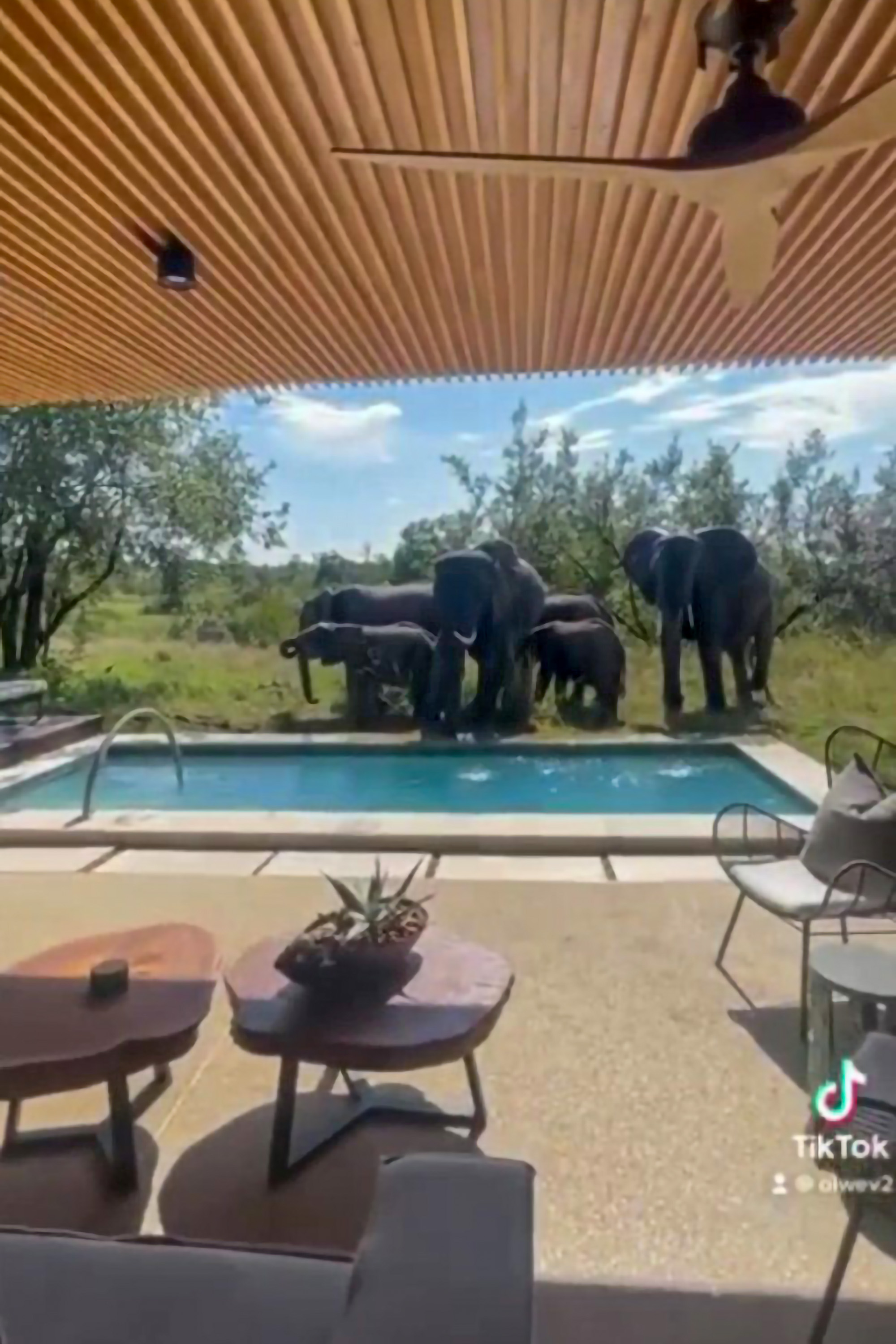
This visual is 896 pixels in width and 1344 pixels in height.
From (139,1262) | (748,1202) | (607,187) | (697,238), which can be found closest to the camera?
(139,1262)

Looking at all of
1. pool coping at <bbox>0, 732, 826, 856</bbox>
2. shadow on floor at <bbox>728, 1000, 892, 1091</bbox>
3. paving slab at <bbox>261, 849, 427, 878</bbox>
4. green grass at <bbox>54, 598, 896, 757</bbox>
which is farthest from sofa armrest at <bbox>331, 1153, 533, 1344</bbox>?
green grass at <bbox>54, 598, 896, 757</bbox>

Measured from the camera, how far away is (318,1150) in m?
2.03

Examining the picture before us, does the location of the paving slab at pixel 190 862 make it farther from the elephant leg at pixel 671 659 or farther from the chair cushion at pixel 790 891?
the elephant leg at pixel 671 659

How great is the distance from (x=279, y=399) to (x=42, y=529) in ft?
5.72

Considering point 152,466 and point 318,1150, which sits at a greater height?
point 152,466

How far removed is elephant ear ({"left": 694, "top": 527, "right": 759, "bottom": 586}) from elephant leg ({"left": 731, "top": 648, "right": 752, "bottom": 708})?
0.50 m

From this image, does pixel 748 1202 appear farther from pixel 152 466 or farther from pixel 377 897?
pixel 152 466

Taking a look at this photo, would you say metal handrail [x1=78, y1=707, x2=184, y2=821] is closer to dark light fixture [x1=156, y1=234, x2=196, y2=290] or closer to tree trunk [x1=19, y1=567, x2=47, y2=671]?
tree trunk [x1=19, y1=567, x2=47, y2=671]

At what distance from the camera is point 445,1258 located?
40.1 inches

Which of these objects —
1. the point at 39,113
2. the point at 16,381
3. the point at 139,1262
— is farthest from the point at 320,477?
the point at 139,1262

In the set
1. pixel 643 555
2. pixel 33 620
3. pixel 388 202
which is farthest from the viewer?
pixel 643 555

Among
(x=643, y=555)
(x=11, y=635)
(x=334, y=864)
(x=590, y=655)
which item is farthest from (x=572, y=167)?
(x=11, y=635)

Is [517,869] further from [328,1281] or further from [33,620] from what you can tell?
[33,620]

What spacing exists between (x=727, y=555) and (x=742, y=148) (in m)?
4.84
